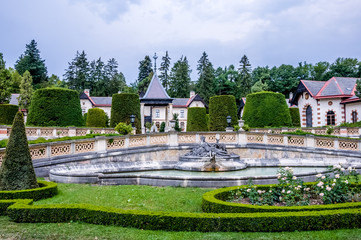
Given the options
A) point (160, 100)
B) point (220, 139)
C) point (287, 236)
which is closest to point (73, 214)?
point (287, 236)

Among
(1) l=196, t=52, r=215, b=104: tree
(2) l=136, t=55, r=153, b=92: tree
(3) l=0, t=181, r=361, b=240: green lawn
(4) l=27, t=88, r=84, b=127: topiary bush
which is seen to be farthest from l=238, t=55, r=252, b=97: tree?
(3) l=0, t=181, r=361, b=240: green lawn

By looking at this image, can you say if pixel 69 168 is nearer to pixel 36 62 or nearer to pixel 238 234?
pixel 238 234

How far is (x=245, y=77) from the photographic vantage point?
7356cm

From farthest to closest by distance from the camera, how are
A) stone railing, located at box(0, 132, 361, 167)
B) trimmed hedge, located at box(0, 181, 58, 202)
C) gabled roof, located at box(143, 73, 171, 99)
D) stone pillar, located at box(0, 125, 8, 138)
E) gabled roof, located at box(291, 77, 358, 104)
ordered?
gabled roof, located at box(291, 77, 358, 104), gabled roof, located at box(143, 73, 171, 99), stone pillar, located at box(0, 125, 8, 138), stone railing, located at box(0, 132, 361, 167), trimmed hedge, located at box(0, 181, 58, 202)

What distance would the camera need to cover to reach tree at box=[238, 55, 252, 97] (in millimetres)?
73438

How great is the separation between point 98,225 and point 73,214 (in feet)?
2.53

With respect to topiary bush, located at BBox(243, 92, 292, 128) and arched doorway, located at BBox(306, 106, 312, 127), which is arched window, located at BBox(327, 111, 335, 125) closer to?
arched doorway, located at BBox(306, 106, 312, 127)

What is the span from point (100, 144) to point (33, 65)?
7393 centimetres

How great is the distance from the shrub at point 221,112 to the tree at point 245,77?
1759 inches

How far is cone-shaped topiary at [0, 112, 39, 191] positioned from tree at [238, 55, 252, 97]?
67.6m

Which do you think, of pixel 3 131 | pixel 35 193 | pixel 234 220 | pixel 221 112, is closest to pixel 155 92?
pixel 221 112

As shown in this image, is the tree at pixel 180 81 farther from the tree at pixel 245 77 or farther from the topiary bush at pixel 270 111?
the topiary bush at pixel 270 111

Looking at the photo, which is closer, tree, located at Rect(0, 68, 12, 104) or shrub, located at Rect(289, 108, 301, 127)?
shrub, located at Rect(289, 108, 301, 127)

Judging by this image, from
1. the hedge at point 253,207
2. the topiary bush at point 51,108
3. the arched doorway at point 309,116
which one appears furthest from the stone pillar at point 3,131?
the arched doorway at point 309,116
